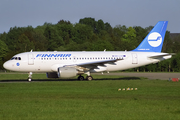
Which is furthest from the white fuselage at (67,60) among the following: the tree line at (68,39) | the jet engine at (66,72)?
the tree line at (68,39)

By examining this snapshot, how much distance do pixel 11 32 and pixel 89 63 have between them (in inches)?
3146

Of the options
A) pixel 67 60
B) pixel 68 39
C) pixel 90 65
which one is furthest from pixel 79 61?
pixel 68 39

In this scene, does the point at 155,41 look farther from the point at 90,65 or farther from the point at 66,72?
the point at 66,72

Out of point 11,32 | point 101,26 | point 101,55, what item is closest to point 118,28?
point 101,26

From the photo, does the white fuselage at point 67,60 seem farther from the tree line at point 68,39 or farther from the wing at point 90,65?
the tree line at point 68,39

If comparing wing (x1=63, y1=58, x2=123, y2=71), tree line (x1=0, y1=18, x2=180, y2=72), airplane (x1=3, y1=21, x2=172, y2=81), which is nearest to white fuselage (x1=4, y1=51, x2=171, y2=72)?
airplane (x1=3, y1=21, x2=172, y2=81)

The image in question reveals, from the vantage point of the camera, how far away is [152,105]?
14445mm

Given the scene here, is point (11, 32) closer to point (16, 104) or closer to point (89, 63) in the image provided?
point (89, 63)

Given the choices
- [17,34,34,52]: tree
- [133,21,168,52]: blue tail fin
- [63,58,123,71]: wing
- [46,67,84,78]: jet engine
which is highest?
[17,34,34,52]: tree

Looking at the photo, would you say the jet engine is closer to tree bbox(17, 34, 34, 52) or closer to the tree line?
the tree line

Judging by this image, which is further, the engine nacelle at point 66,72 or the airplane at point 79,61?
the airplane at point 79,61

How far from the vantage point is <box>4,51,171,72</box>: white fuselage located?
1262 inches

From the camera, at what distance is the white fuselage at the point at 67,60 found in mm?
32062

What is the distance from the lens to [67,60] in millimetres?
32531
